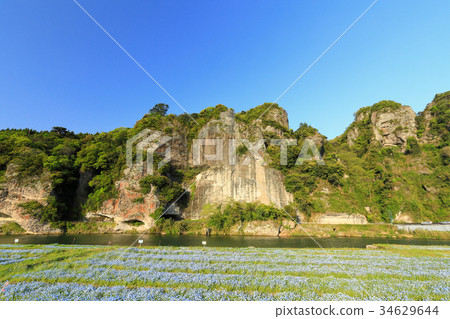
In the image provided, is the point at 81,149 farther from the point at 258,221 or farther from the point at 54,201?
the point at 258,221

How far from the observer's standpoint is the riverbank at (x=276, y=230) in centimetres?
4622

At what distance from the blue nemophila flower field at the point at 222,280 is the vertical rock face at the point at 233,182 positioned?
136 ft

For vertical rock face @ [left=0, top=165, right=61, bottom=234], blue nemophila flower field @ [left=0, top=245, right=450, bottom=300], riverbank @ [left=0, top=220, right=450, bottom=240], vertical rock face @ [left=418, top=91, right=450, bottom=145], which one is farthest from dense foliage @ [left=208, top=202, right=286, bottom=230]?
vertical rock face @ [left=418, top=91, right=450, bottom=145]

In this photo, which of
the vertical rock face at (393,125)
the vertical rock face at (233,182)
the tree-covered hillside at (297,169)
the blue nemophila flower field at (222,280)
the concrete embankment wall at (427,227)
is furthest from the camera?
the vertical rock face at (393,125)

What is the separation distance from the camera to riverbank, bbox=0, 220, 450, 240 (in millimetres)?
46219

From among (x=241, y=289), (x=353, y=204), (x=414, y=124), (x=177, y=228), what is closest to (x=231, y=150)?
(x=177, y=228)

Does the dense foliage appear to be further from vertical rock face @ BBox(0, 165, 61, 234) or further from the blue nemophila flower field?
the blue nemophila flower field

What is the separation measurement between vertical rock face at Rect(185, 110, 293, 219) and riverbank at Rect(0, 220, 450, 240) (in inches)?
262

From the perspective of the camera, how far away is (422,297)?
7.14 meters

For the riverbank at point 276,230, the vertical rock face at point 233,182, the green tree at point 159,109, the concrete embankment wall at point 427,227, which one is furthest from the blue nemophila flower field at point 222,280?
the green tree at point 159,109

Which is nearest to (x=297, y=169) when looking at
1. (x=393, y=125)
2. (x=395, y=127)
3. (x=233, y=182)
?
(x=233, y=182)

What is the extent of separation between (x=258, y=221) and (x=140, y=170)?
2992 cm

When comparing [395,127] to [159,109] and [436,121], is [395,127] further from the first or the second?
[159,109]

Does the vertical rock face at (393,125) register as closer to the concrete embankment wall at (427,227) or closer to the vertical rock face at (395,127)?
the vertical rock face at (395,127)
